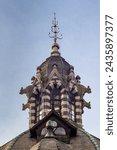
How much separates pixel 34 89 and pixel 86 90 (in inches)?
133

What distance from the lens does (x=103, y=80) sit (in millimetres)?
22141

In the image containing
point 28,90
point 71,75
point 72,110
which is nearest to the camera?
point 72,110

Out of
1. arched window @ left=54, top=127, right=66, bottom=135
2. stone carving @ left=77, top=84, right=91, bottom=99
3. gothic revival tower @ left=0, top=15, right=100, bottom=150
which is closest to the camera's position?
arched window @ left=54, top=127, right=66, bottom=135

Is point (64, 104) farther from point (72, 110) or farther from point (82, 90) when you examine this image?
point (82, 90)

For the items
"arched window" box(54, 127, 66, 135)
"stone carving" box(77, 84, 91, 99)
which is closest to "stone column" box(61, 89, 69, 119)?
"stone carving" box(77, 84, 91, 99)

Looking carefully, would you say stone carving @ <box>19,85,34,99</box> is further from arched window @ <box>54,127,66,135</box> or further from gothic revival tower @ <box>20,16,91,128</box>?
arched window @ <box>54,127,66,135</box>

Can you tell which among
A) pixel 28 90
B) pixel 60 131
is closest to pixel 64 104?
pixel 28 90

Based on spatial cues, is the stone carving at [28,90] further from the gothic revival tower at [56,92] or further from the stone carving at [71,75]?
the stone carving at [71,75]

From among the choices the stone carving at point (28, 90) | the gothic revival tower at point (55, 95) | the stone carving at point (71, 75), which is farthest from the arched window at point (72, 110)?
the stone carving at point (28, 90)

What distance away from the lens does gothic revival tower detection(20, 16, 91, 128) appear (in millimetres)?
38188

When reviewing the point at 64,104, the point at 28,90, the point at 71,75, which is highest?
the point at 71,75

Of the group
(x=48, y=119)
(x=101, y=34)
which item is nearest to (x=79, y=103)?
(x=48, y=119)

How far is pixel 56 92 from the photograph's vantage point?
38.4 meters

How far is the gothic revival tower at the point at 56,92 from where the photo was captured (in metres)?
38.2
